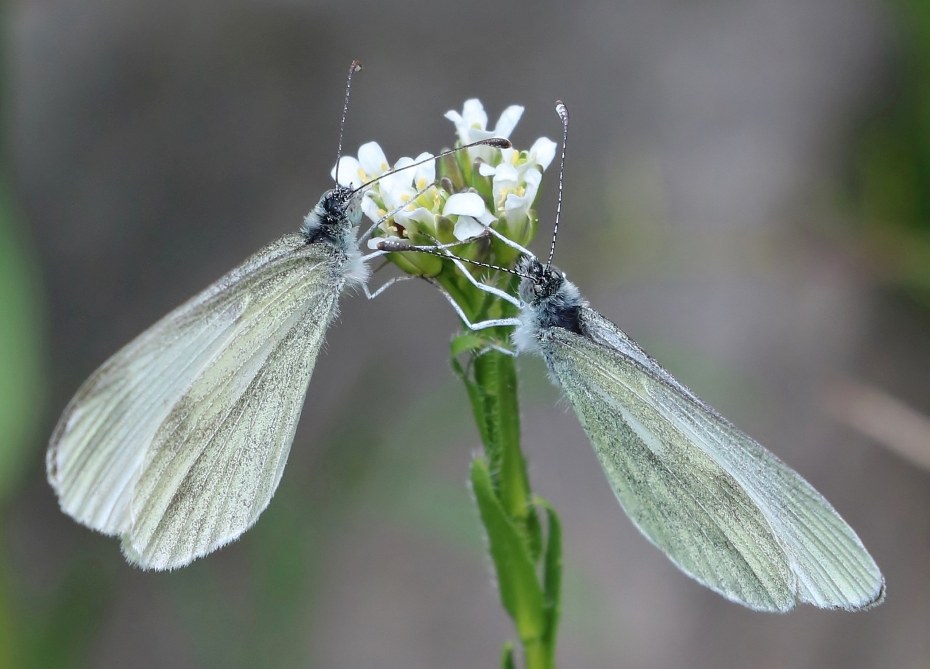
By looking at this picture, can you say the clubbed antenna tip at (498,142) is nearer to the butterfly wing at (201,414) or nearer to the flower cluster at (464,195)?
A: the flower cluster at (464,195)

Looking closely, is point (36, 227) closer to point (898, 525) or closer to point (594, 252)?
point (594, 252)

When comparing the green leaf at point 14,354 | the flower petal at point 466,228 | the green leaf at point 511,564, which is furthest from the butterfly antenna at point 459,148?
the green leaf at point 14,354

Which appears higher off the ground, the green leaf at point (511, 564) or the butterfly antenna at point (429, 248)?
the butterfly antenna at point (429, 248)

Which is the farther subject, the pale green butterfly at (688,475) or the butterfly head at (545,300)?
the butterfly head at (545,300)

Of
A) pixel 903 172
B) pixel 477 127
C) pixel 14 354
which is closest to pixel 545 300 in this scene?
pixel 477 127

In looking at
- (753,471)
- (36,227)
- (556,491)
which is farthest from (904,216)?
(36,227)

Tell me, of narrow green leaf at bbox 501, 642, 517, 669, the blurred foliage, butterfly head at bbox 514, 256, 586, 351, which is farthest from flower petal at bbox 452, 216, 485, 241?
the blurred foliage
